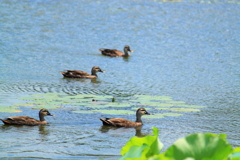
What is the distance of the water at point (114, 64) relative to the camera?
9859 millimetres

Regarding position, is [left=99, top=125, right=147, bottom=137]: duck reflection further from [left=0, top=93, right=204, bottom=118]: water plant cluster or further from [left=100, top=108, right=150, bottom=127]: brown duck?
[left=0, top=93, right=204, bottom=118]: water plant cluster

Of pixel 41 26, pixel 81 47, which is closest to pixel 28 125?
pixel 81 47

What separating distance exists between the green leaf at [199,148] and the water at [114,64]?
549 cm

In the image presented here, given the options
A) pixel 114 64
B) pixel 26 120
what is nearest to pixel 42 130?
pixel 26 120

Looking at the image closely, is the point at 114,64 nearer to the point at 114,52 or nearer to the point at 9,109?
the point at 114,52

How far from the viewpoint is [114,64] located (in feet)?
64.8

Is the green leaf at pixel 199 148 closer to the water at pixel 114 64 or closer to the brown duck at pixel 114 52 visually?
the water at pixel 114 64

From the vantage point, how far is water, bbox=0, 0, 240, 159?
9859mm

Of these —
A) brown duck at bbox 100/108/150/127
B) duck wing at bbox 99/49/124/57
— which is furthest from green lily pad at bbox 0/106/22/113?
duck wing at bbox 99/49/124/57

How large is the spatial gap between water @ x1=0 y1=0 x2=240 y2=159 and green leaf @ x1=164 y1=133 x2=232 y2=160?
18.0 feet

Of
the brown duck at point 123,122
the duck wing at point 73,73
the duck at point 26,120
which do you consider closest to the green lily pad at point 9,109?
the duck at point 26,120

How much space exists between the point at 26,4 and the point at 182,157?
108ft

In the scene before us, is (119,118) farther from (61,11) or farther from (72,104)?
(61,11)

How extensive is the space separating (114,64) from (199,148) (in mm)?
16823
